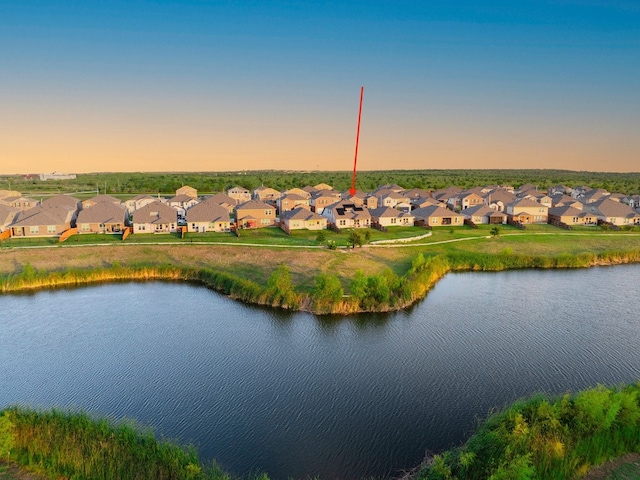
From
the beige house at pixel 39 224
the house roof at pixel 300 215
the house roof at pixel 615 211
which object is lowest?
the beige house at pixel 39 224

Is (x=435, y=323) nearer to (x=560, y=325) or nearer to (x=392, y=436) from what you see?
(x=560, y=325)

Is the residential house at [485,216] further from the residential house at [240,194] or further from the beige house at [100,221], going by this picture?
the beige house at [100,221]

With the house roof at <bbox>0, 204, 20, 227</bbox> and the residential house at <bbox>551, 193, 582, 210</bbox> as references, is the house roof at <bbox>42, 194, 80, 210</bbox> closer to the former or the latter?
the house roof at <bbox>0, 204, 20, 227</bbox>

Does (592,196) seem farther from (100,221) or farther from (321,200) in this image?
(100,221)

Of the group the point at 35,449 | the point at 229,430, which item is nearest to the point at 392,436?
the point at 229,430

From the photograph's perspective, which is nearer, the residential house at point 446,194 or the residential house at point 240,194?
the residential house at point 446,194

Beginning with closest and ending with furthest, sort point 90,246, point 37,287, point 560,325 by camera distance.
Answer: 1. point 560,325
2. point 37,287
3. point 90,246

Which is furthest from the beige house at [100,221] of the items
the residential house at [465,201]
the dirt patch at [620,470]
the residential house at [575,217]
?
the residential house at [575,217]

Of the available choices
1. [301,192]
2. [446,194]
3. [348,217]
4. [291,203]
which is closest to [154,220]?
[291,203]
